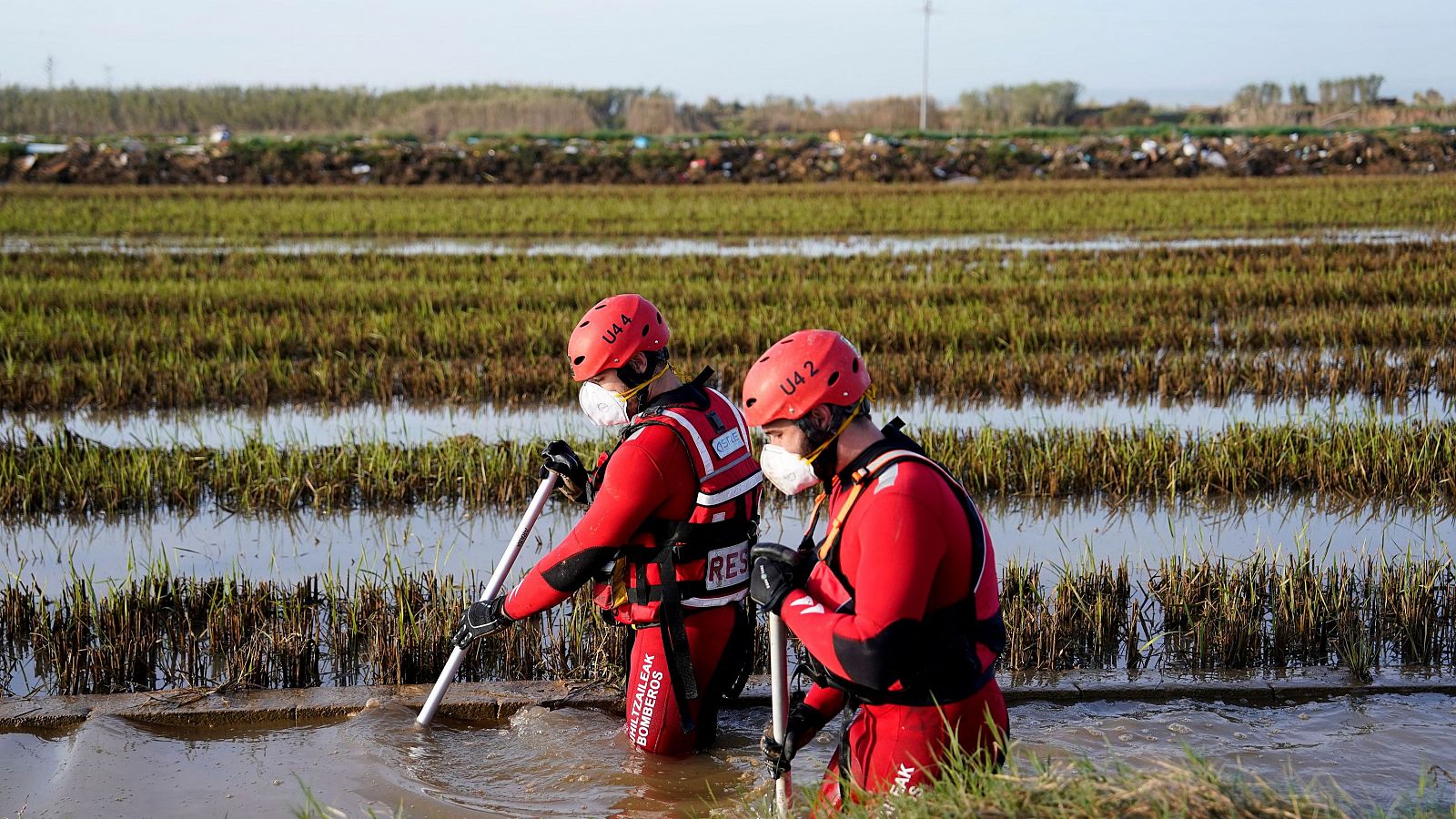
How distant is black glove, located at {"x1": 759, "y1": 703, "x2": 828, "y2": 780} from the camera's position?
3.43 meters

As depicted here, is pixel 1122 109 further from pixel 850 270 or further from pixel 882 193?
pixel 850 270

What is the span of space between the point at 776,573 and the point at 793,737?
1.68ft

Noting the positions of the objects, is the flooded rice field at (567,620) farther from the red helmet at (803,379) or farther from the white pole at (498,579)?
the red helmet at (803,379)

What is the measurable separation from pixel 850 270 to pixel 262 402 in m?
8.12

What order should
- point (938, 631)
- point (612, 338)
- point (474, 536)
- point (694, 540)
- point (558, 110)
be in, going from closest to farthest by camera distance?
point (938, 631) → point (694, 540) → point (612, 338) → point (474, 536) → point (558, 110)

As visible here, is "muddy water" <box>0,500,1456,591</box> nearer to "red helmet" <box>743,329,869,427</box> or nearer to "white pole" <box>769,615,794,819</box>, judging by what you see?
"white pole" <box>769,615,794,819</box>

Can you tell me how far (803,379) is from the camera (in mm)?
3225

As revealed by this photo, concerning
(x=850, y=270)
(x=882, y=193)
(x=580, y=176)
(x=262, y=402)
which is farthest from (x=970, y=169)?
(x=262, y=402)

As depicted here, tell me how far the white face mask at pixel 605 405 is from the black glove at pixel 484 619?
2.19 ft

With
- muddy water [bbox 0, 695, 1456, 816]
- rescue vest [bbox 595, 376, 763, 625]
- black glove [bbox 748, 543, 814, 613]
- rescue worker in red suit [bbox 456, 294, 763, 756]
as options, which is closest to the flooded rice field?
muddy water [bbox 0, 695, 1456, 816]

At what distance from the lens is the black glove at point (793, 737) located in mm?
3428

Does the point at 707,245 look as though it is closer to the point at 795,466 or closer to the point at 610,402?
the point at 610,402

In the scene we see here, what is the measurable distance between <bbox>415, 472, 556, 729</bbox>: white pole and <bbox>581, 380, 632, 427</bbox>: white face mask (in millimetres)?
368

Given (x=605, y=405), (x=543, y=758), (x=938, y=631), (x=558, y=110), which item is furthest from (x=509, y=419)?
(x=558, y=110)
